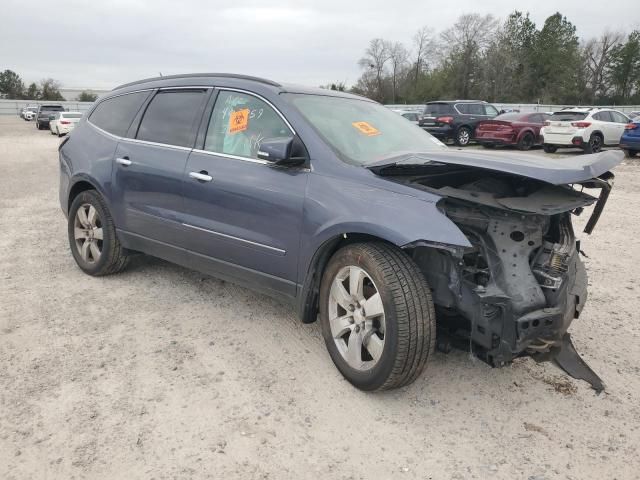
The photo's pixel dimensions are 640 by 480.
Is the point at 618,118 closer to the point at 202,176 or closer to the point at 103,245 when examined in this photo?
the point at 202,176

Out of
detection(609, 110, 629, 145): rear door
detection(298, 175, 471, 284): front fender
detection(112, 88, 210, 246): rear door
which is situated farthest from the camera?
detection(609, 110, 629, 145): rear door

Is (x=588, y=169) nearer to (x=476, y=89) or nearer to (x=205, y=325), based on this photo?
(x=205, y=325)

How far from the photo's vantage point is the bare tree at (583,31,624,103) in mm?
63250

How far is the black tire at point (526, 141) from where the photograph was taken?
18.1m

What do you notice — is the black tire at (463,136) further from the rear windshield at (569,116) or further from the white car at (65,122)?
the white car at (65,122)

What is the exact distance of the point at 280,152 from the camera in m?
3.05

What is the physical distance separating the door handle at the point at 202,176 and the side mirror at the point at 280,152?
564 mm

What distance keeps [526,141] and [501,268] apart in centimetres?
1735

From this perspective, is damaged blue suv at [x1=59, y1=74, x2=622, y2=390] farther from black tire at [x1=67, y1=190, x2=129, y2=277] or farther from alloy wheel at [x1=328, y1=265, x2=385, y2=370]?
black tire at [x1=67, y1=190, x2=129, y2=277]

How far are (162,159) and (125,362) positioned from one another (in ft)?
5.21

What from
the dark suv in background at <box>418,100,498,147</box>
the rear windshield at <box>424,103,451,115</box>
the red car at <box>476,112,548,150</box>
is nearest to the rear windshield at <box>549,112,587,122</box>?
the red car at <box>476,112,548,150</box>

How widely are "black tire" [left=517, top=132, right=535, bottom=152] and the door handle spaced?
1668cm

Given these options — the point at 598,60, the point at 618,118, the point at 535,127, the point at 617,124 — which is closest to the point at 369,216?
the point at 535,127

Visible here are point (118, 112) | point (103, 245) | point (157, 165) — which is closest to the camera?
point (157, 165)
